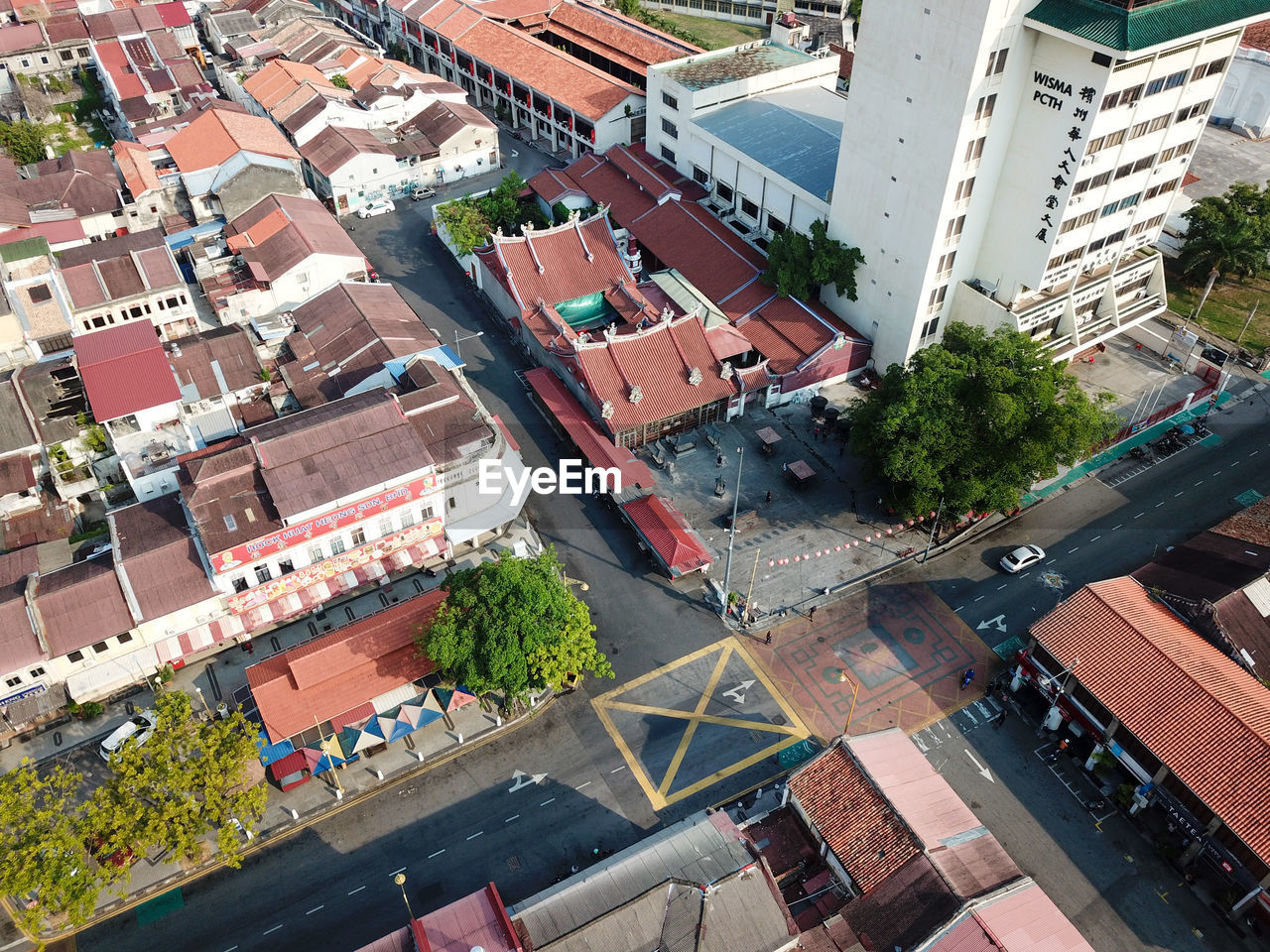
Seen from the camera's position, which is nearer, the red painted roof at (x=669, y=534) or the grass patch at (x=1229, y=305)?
the red painted roof at (x=669, y=534)

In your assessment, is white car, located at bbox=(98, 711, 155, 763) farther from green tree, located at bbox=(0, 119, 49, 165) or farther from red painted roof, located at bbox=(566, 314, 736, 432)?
green tree, located at bbox=(0, 119, 49, 165)

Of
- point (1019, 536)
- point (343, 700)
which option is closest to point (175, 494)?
point (343, 700)

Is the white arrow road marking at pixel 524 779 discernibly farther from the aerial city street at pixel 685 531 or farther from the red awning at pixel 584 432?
the red awning at pixel 584 432

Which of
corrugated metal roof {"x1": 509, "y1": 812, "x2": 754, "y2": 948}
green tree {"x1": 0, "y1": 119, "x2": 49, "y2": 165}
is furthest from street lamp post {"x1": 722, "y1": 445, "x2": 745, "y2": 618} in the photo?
green tree {"x1": 0, "y1": 119, "x2": 49, "y2": 165}

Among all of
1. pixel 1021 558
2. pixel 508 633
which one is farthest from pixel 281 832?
pixel 1021 558

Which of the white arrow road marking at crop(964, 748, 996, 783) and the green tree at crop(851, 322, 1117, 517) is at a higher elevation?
the green tree at crop(851, 322, 1117, 517)

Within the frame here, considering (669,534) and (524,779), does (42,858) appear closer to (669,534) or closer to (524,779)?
(524,779)

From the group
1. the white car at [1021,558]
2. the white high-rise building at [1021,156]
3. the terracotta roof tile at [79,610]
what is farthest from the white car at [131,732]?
the white high-rise building at [1021,156]
